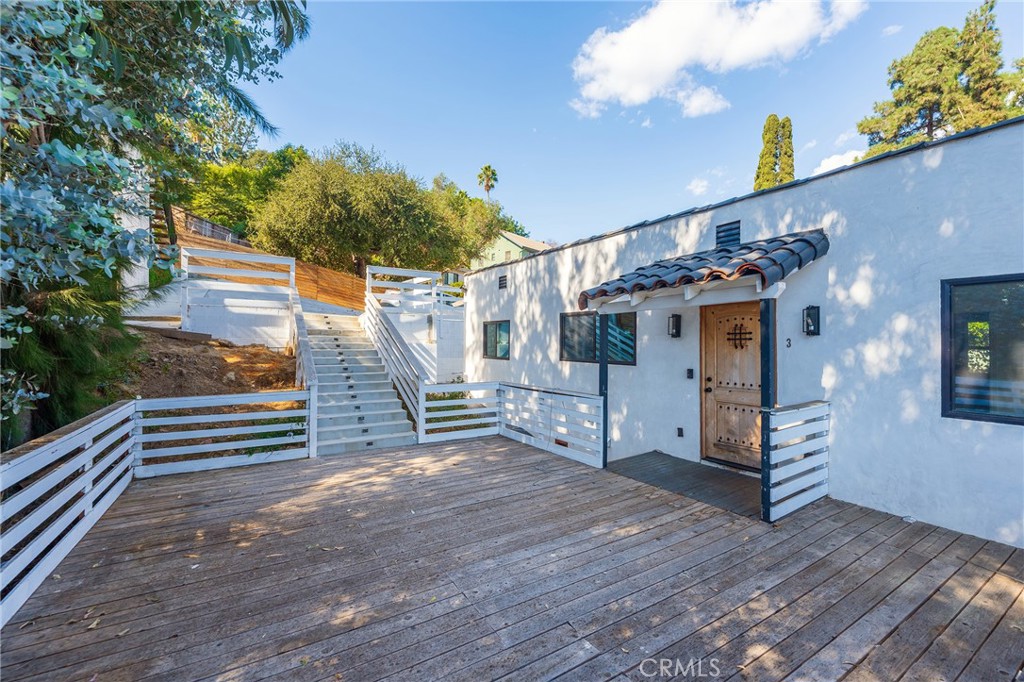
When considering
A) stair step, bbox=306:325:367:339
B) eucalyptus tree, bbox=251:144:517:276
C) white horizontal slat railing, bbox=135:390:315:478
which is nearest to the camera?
Result: white horizontal slat railing, bbox=135:390:315:478

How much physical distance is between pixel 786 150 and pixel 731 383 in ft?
63.5

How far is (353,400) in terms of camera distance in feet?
21.5

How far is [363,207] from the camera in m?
14.8

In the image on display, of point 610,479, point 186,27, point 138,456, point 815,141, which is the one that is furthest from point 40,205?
point 815,141

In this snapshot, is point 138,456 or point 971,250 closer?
point 971,250

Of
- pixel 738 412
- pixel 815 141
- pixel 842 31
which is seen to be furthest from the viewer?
pixel 815 141

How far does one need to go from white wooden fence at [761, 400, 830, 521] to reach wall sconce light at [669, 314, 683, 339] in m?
1.70

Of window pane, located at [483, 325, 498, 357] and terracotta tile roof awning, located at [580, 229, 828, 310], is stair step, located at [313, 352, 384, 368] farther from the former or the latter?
terracotta tile roof awning, located at [580, 229, 828, 310]

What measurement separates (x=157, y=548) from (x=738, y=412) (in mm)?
5749

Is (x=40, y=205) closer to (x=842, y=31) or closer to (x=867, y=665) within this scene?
(x=867, y=665)

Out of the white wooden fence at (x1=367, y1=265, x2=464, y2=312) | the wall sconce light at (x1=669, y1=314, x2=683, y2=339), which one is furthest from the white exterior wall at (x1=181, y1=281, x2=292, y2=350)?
the wall sconce light at (x1=669, y1=314, x2=683, y2=339)

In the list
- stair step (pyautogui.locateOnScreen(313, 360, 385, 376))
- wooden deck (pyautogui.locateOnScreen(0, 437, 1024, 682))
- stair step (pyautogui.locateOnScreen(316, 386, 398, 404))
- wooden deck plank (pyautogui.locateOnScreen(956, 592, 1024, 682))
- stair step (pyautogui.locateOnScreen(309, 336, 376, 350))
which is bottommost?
wooden deck plank (pyautogui.locateOnScreen(956, 592, 1024, 682))

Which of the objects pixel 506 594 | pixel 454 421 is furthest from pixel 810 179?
pixel 454 421

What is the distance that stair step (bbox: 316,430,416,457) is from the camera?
17.8ft
